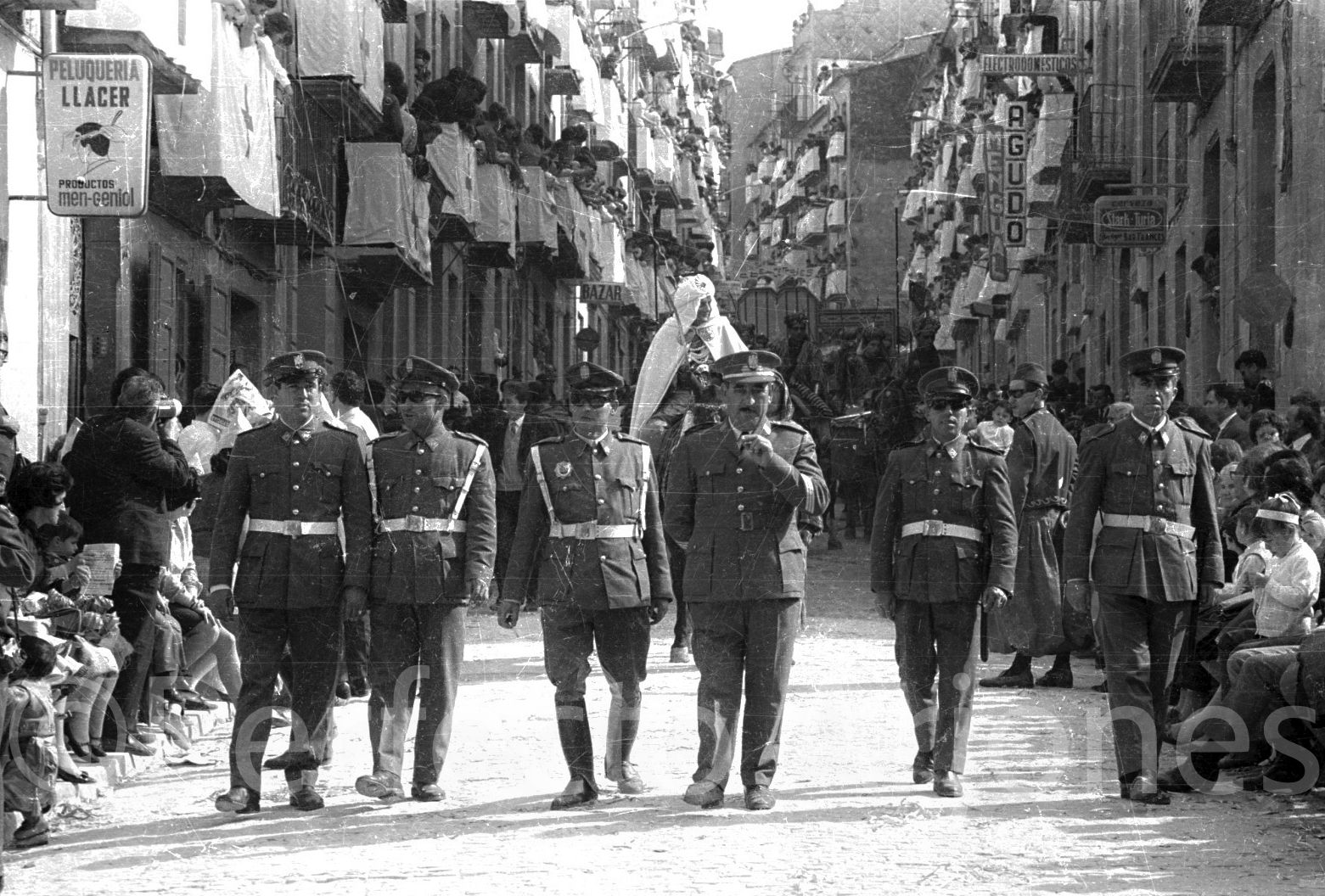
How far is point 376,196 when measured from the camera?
82.1 ft

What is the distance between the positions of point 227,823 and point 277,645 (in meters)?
0.83

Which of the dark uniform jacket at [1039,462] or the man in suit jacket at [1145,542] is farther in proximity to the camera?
the dark uniform jacket at [1039,462]

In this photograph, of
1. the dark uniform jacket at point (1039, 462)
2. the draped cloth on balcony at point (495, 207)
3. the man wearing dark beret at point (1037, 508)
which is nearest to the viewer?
the man wearing dark beret at point (1037, 508)

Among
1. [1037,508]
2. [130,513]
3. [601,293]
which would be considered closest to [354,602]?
[130,513]

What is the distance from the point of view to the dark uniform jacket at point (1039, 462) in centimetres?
1270

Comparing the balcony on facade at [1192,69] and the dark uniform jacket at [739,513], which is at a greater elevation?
the balcony on facade at [1192,69]

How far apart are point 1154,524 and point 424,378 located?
3.16 m

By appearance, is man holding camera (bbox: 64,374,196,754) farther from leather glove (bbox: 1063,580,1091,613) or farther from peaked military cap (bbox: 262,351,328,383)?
leather glove (bbox: 1063,580,1091,613)

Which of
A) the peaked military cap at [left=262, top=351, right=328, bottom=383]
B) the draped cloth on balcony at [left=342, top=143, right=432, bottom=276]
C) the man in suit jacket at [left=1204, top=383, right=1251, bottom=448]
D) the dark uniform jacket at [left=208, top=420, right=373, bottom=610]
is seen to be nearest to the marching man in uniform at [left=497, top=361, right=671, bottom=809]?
the dark uniform jacket at [left=208, top=420, right=373, bottom=610]

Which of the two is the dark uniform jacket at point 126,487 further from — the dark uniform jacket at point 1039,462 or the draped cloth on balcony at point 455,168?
the draped cloth on balcony at point 455,168

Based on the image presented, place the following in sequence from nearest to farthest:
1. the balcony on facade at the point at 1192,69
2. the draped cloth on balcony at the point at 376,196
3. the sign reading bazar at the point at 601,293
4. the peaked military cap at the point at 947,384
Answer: the peaked military cap at the point at 947,384 < the balcony on facade at the point at 1192,69 < the draped cloth on balcony at the point at 376,196 < the sign reading bazar at the point at 601,293

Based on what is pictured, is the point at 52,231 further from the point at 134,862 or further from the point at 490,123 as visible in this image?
the point at 490,123

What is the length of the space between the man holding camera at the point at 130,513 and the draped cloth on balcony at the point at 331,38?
13.2 metres

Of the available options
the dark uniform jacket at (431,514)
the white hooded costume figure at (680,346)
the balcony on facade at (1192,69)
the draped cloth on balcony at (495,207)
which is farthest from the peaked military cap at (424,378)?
the draped cloth on balcony at (495,207)
